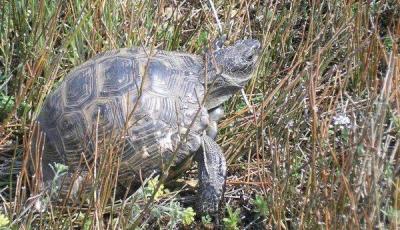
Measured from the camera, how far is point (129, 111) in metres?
3.05

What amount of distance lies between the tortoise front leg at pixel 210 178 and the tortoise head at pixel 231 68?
0.24m

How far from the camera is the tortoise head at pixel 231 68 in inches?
132

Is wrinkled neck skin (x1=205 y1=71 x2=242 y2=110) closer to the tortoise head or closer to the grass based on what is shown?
the tortoise head

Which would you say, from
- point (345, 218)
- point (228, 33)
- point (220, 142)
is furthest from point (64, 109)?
point (345, 218)

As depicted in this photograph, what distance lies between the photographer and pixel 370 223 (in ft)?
7.18

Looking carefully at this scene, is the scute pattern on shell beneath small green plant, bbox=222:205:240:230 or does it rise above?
above

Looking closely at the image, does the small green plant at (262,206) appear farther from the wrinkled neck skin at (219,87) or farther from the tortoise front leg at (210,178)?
the wrinkled neck skin at (219,87)

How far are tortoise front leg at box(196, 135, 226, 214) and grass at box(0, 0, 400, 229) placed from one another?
0.11 metres

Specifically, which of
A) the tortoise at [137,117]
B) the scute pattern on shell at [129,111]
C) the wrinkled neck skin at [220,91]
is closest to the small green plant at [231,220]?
the tortoise at [137,117]

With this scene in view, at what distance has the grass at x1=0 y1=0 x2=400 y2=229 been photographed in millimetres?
2783

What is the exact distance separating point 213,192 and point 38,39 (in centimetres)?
114

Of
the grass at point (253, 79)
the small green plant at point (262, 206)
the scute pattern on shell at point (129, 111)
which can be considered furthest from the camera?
the scute pattern on shell at point (129, 111)

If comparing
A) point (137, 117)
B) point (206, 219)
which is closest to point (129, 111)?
point (137, 117)

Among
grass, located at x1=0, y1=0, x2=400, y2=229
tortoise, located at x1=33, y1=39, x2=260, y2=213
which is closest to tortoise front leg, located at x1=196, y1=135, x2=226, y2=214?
tortoise, located at x1=33, y1=39, x2=260, y2=213
